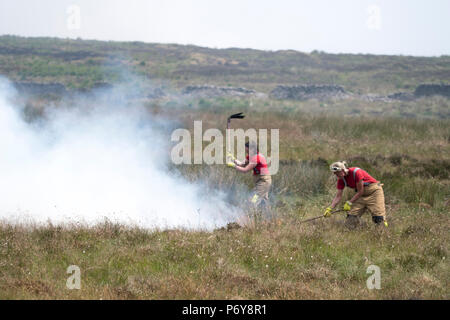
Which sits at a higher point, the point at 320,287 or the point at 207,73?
the point at 207,73

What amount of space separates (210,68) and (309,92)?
1525cm

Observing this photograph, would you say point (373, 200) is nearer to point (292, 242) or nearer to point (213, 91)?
point (292, 242)

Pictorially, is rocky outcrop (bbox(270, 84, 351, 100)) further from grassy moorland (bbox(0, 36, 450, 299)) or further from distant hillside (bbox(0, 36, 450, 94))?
grassy moorland (bbox(0, 36, 450, 299))

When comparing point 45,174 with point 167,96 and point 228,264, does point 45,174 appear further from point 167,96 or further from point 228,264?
point 167,96

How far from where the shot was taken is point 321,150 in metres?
15.7

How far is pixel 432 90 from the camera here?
130 ft

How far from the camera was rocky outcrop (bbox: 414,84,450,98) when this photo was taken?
38906 millimetres

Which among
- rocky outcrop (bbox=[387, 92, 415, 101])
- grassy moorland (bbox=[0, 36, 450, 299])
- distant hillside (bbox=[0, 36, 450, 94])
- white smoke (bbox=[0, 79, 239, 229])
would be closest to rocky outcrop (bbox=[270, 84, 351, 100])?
distant hillside (bbox=[0, 36, 450, 94])

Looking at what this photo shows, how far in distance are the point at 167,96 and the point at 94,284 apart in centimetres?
3207

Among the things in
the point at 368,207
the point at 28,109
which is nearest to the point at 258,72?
the point at 28,109

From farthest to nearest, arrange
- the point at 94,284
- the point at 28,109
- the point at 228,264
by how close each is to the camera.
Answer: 1. the point at 28,109
2. the point at 228,264
3. the point at 94,284

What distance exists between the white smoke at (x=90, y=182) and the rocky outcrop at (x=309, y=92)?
28700 mm

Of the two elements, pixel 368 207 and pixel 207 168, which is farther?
pixel 207 168
